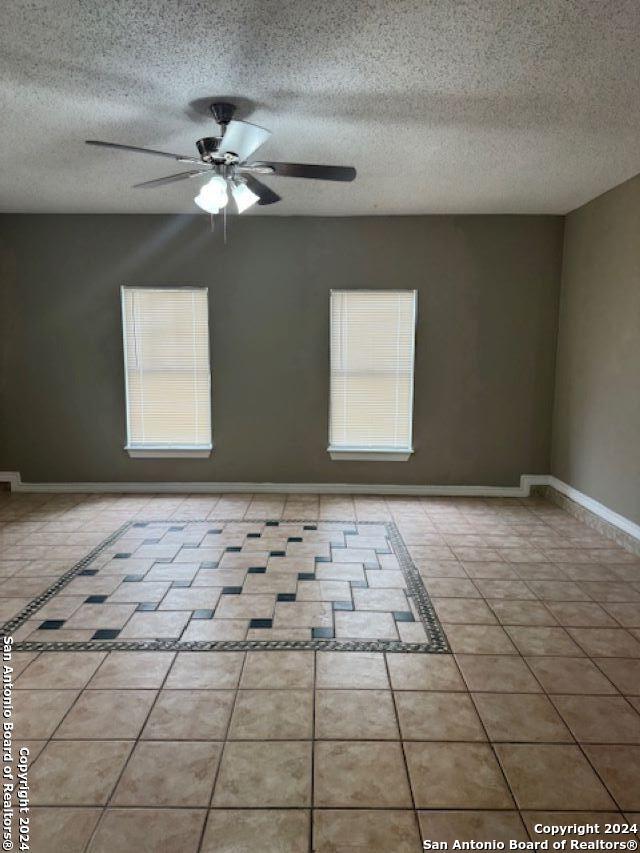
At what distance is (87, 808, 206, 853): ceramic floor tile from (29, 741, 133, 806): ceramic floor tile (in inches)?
4.1

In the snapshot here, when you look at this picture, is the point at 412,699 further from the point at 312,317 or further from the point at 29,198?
the point at 29,198

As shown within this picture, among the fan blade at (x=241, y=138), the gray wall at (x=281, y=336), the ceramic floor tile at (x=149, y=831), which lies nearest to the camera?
the ceramic floor tile at (x=149, y=831)

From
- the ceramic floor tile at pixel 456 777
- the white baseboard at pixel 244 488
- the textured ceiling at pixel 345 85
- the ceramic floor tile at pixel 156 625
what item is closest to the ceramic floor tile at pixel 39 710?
the ceramic floor tile at pixel 156 625

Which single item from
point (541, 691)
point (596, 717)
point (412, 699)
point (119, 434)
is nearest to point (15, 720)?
point (412, 699)

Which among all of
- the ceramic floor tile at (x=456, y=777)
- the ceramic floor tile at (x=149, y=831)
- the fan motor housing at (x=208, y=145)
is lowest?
the ceramic floor tile at (x=149, y=831)

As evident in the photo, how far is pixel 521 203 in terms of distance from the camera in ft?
14.4

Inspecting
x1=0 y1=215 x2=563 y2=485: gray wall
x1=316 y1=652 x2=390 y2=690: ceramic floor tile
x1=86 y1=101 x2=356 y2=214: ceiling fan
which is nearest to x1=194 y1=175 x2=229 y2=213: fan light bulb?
x1=86 y1=101 x2=356 y2=214: ceiling fan

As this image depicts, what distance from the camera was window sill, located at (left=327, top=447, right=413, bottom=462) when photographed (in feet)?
16.5

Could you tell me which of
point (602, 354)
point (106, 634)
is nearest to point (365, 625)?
point (106, 634)

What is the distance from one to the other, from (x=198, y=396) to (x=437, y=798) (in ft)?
13.2

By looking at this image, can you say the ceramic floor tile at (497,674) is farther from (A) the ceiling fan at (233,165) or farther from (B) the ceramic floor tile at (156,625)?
(A) the ceiling fan at (233,165)

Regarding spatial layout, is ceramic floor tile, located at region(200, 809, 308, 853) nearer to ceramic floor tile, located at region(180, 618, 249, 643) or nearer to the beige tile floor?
the beige tile floor

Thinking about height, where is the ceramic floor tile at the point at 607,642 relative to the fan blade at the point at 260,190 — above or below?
below

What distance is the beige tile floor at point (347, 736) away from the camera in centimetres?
153
